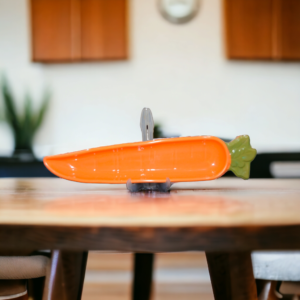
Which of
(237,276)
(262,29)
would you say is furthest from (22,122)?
(237,276)

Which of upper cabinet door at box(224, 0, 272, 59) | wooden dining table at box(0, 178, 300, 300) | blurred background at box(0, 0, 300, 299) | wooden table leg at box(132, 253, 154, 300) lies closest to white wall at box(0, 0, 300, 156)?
blurred background at box(0, 0, 300, 299)

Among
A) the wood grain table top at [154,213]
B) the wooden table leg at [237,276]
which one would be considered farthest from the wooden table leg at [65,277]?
the wooden table leg at [237,276]

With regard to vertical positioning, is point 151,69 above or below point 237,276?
above

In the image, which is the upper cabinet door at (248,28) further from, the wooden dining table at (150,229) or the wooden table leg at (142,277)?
the wooden dining table at (150,229)

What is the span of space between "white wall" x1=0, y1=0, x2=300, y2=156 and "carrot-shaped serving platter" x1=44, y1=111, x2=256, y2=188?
2.25 meters

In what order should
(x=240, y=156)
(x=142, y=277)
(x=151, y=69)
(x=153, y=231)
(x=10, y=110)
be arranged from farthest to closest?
(x=151, y=69) → (x=10, y=110) → (x=142, y=277) → (x=240, y=156) → (x=153, y=231)

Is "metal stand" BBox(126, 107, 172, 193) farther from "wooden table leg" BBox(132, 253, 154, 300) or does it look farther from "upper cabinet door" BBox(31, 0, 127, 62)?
"upper cabinet door" BBox(31, 0, 127, 62)

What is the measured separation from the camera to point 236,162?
0.60m

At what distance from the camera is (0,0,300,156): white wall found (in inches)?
110

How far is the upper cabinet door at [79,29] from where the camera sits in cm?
269

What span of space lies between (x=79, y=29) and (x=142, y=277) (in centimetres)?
243

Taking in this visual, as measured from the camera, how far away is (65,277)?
0.54 metres

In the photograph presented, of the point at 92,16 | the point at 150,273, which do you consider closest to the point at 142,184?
the point at 150,273

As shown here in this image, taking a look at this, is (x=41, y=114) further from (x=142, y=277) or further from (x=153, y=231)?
(x=153, y=231)
